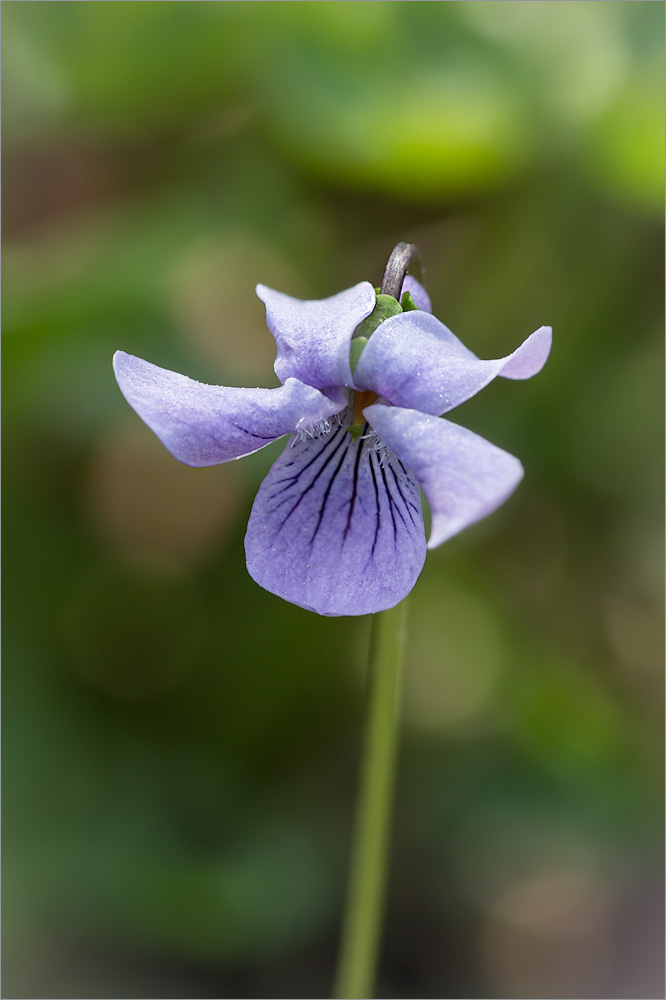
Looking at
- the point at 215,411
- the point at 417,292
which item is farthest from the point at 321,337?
the point at 417,292

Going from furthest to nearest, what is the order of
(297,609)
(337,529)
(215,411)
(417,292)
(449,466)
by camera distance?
(297,609) → (417,292) → (337,529) → (215,411) → (449,466)

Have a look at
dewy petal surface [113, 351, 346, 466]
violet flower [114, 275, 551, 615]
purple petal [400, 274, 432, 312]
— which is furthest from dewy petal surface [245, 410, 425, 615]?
purple petal [400, 274, 432, 312]

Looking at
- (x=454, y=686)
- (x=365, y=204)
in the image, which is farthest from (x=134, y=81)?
(x=454, y=686)

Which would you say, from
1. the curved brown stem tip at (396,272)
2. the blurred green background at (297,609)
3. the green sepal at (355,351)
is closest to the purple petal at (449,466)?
the green sepal at (355,351)

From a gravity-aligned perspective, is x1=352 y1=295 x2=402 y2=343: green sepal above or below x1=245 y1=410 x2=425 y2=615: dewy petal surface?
above

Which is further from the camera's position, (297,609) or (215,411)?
(297,609)

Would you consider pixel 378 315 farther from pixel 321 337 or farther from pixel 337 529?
pixel 337 529

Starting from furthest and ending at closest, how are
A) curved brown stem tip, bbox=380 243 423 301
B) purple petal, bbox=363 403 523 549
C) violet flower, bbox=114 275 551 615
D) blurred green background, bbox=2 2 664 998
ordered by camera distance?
blurred green background, bbox=2 2 664 998 < curved brown stem tip, bbox=380 243 423 301 < violet flower, bbox=114 275 551 615 < purple petal, bbox=363 403 523 549

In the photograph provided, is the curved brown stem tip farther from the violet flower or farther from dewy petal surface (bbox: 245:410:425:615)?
dewy petal surface (bbox: 245:410:425:615)
